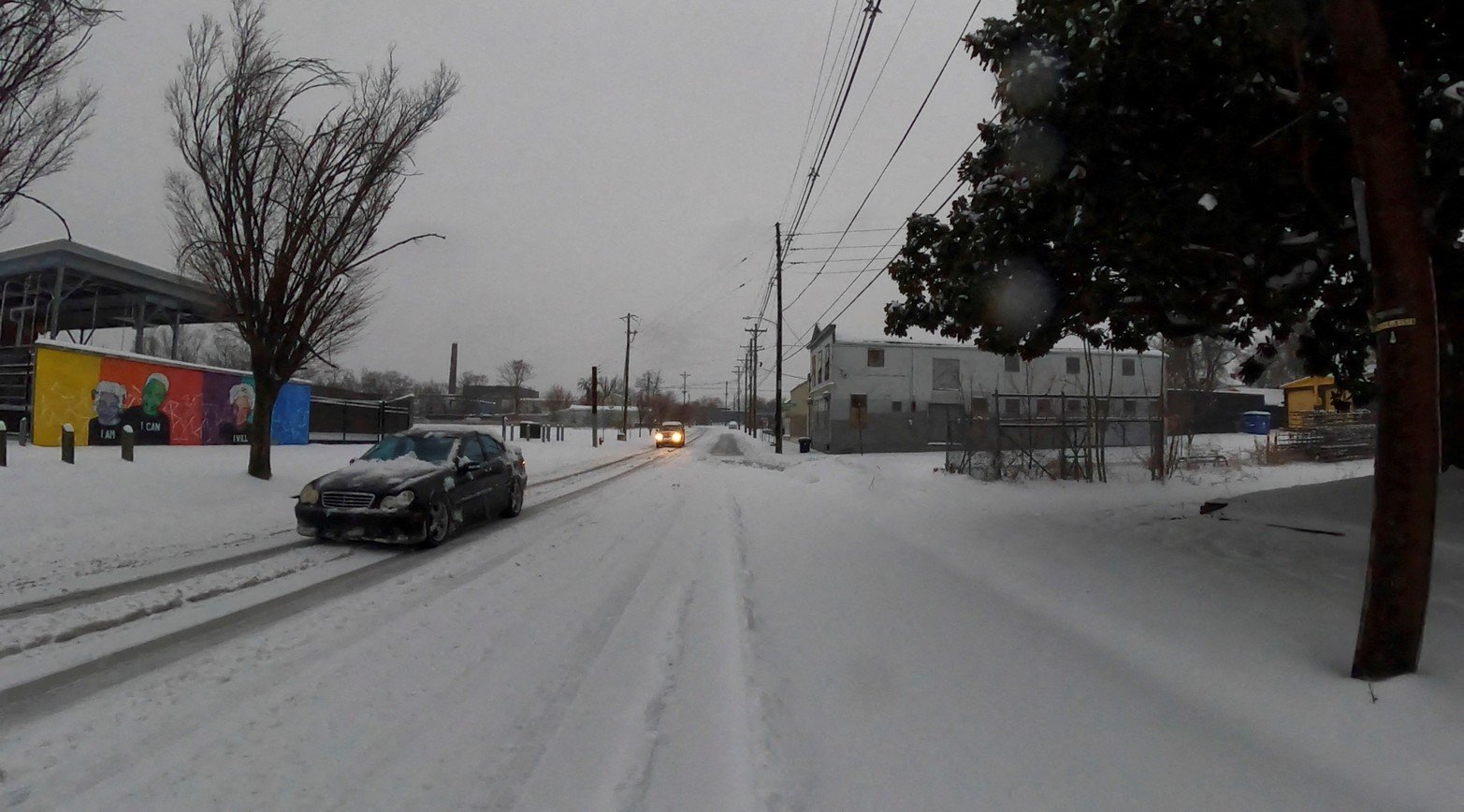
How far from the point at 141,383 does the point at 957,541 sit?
69.4 feet

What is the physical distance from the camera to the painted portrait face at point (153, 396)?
18938mm

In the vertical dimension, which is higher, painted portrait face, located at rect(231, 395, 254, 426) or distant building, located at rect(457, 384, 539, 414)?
distant building, located at rect(457, 384, 539, 414)

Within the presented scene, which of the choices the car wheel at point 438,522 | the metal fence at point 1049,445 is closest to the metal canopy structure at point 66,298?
the car wheel at point 438,522

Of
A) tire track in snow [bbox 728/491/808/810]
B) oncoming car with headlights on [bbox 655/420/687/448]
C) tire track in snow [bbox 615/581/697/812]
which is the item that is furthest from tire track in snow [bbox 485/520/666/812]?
oncoming car with headlights on [bbox 655/420/687/448]

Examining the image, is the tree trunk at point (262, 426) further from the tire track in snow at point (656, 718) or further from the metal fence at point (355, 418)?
the metal fence at point (355, 418)

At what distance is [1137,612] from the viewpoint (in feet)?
17.1

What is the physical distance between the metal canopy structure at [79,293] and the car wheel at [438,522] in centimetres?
1287

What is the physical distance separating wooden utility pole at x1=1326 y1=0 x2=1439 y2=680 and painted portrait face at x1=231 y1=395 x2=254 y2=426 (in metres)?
26.1

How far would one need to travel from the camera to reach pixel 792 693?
4.03 metres

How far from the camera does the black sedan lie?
8.09 metres

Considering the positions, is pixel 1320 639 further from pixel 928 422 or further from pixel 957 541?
pixel 928 422

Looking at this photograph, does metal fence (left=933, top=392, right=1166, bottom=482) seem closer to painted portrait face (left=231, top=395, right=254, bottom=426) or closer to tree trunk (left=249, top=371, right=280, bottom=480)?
tree trunk (left=249, top=371, right=280, bottom=480)

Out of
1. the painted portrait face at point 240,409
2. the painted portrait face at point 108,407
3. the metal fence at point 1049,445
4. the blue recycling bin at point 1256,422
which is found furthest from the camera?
the blue recycling bin at point 1256,422

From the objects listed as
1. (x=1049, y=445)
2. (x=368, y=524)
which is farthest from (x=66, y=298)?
(x=1049, y=445)
